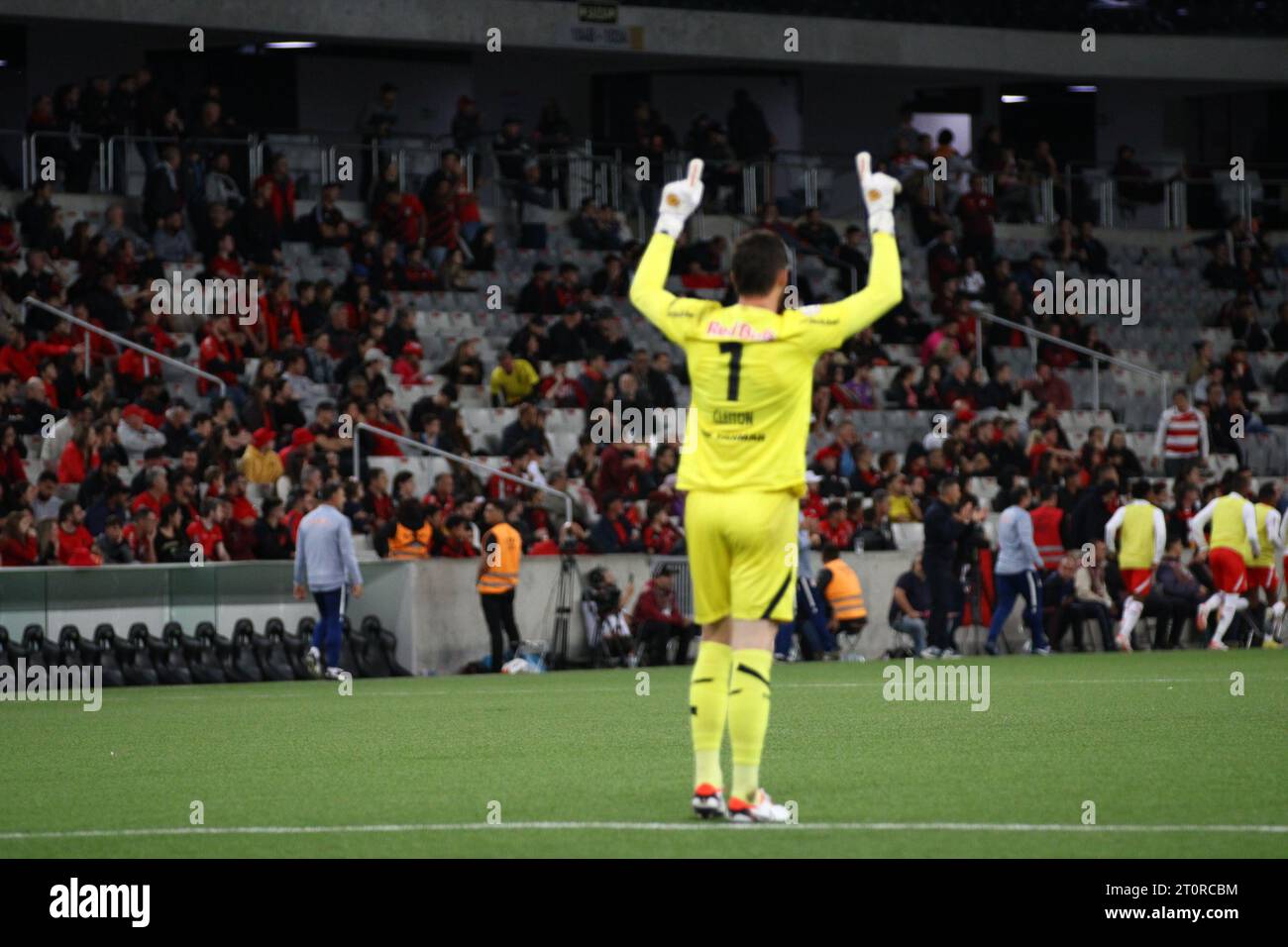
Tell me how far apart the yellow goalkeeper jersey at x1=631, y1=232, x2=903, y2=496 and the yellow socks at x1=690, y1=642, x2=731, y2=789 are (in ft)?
2.29

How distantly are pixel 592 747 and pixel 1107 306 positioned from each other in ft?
85.7

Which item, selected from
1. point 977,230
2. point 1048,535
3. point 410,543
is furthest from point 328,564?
point 977,230

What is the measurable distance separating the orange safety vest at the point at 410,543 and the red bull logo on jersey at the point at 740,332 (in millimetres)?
15690

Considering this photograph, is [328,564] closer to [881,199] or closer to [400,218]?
[400,218]

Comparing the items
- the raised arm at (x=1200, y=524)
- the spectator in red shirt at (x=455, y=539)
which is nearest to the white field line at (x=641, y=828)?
the spectator in red shirt at (x=455, y=539)

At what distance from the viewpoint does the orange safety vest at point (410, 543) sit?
80.3ft

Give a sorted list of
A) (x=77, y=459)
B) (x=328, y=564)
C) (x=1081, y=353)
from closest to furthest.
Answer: (x=328, y=564) → (x=77, y=459) → (x=1081, y=353)

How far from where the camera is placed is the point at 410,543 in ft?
80.5

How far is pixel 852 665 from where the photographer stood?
23.6 m

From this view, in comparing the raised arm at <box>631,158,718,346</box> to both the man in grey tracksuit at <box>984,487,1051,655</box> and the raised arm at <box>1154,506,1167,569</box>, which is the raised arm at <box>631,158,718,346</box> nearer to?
the man in grey tracksuit at <box>984,487,1051,655</box>

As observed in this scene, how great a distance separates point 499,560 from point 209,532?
309 centimetres

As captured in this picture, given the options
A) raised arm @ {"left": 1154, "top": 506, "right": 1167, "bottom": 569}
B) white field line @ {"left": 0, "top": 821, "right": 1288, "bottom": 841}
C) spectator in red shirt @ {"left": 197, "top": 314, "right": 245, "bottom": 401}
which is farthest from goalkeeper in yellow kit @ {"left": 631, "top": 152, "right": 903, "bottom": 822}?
spectator in red shirt @ {"left": 197, "top": 314, "right": 245, "bottom": 401}
